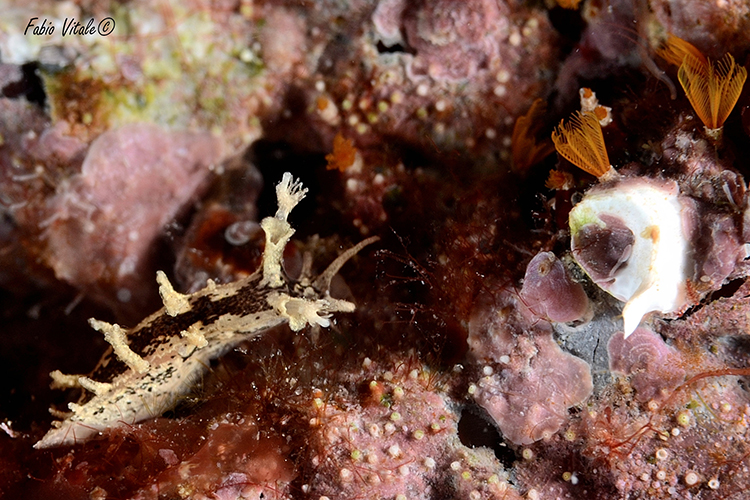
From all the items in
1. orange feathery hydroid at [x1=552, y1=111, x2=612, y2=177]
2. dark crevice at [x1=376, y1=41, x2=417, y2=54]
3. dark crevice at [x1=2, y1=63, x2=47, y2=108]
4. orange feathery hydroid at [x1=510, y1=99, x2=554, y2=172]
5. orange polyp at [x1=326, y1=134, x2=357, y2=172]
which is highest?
dark crevice at [x1=376, y1=41, x2=417, y2=54]

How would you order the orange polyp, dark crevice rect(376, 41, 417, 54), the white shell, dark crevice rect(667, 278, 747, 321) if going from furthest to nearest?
the orange polyp
dark crevice rect(376, 41, 417, 54)
dark crevice rect(667, 278, 747, 321)
the white shell

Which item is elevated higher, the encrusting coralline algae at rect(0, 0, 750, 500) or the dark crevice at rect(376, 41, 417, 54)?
the dark crevice at rect(376, 41, 417, 54)

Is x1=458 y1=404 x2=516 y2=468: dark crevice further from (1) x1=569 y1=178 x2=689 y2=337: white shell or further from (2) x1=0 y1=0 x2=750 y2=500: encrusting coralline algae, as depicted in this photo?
(1) x1=569 y1=178 x2=689 y2=337: white shell

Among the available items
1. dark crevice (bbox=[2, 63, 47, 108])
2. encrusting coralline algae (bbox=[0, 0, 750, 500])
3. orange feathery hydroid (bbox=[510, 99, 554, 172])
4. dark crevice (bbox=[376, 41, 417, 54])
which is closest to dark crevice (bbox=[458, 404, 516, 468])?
encrusting coralline algae (bbox=[0, 0, 750, 500])

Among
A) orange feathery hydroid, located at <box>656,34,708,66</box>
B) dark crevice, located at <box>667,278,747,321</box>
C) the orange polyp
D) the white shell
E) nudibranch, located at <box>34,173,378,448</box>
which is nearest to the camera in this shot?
the white shell

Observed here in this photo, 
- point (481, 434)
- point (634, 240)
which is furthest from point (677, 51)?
point (481, 434)

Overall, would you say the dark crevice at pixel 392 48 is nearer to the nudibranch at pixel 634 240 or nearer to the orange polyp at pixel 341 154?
the orange polyp at pixel 341 154
